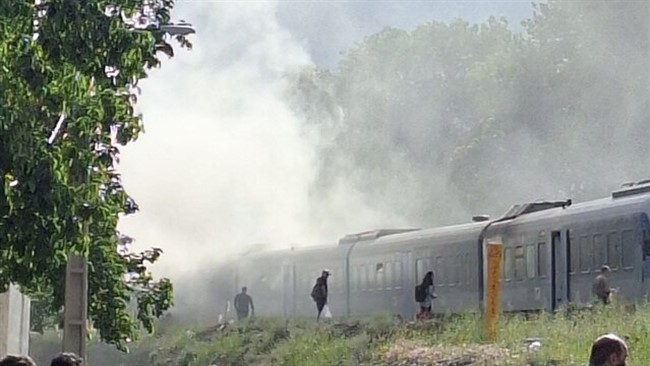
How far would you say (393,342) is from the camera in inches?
1206

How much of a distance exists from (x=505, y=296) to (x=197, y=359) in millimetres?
7874

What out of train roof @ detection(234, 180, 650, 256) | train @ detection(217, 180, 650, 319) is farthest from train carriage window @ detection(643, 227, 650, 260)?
train roof @ detection(234, 180, 650, 256)

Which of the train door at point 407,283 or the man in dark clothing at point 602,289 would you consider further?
the train door at point 407,283

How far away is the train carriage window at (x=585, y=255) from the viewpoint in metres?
32.3

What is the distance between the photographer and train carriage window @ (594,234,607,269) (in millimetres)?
31656

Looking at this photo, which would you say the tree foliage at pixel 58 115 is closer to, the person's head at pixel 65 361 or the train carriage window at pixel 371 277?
the person's head at pixel 65 361

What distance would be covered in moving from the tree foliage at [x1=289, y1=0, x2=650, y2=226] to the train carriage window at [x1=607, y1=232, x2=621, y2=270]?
107 feet

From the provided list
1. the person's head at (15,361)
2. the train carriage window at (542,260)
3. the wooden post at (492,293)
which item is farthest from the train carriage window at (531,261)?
the person's head at (15,361)

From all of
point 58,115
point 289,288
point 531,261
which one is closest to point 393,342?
point 531,261

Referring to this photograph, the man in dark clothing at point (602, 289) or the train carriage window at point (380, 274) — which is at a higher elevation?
the train carriage window at point (380, 274)

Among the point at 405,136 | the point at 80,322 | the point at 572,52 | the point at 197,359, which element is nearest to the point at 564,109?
the point at 572,52

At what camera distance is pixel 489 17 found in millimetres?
81938

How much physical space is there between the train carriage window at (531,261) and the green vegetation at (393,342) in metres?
3.03

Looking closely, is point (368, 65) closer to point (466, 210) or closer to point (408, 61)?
point (408, 61)
